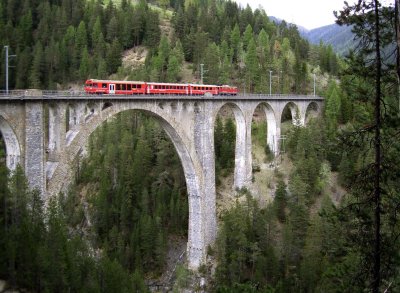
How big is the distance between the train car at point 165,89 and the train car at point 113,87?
3.25 feet

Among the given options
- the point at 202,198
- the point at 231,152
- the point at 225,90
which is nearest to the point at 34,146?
the point at 202,198

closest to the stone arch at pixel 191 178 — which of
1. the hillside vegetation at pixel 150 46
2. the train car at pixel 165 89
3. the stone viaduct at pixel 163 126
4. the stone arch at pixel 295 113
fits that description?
the stone viaduct at pixel 163 126

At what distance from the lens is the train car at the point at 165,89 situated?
37.2 metres

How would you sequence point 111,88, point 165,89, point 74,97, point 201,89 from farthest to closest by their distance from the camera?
point 201,89 → point 165,89 → point 111,88 → point 74,97

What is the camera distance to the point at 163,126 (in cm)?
3819

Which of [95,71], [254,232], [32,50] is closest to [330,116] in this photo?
[254,232]

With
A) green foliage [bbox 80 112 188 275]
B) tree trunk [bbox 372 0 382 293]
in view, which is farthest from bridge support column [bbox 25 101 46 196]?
tree trunk [bbox 372 0 382 293]

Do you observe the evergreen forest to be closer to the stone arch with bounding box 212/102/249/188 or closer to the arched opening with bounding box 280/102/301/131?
the arched opening with bounding box 280/102/301/131

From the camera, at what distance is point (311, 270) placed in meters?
34.9

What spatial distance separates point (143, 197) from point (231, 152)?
473 inches

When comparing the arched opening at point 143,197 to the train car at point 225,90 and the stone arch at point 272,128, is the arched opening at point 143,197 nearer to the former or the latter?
the train car at point 225,90

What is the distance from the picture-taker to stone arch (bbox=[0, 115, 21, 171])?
24188mm

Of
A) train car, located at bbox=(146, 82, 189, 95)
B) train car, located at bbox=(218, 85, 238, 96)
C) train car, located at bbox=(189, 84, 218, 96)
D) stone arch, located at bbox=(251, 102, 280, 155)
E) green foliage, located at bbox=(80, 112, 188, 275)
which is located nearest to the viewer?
train car, located at bbox=(146, 82, 189, 95)

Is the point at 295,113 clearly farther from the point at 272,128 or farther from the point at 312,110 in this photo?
the point at 272,128
